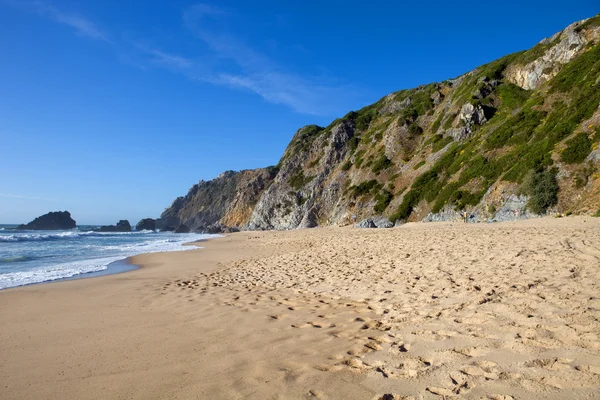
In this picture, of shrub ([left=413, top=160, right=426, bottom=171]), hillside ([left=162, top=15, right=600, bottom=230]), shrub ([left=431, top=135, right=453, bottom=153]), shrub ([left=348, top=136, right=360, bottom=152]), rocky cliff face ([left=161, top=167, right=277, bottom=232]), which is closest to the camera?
hillside ([left=162, top=15, right=600, bottom=230])

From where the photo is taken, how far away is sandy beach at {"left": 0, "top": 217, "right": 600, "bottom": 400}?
3.47m

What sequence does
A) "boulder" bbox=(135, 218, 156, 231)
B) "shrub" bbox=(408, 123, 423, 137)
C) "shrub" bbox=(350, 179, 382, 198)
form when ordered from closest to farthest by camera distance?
"shrub" bbox=(350, 179, 382, 198) → "shrub" bbox=(408, 123, 423, 137) → "boulder" bbox=(135, 218, 156, 231)

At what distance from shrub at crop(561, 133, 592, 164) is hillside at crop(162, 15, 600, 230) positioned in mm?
64

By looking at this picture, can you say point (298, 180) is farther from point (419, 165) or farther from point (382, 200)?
point (419, 165)

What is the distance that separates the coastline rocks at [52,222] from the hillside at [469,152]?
3105 inches

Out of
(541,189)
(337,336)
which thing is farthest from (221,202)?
(337,336)

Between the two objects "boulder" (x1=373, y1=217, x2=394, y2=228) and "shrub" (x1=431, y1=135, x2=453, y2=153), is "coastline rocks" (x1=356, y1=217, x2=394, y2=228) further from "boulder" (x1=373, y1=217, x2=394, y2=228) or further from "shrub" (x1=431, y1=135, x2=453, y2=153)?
"shrub" (x1=431, y1=135, x2=453, y2=153)

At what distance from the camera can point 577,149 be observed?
70.5 feet

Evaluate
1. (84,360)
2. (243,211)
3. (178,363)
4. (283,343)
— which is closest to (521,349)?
(283,343)

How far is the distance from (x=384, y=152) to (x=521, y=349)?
147 ft

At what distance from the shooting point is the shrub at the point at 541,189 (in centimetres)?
2020

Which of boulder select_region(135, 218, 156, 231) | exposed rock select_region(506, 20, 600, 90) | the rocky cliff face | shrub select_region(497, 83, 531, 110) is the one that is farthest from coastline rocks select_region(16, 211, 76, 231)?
exposed rock select_region(506, 20, 600, 90)

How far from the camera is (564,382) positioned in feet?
10.1

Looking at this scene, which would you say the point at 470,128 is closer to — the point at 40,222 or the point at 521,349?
the point at 521,349
